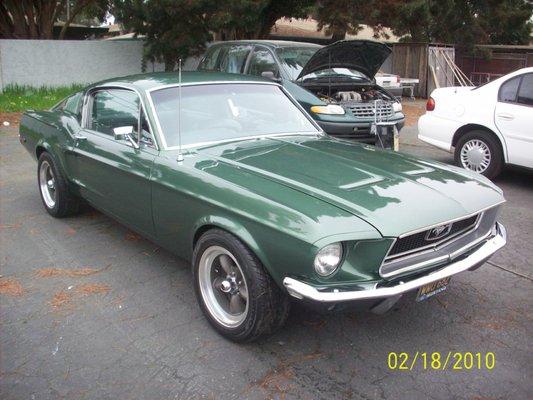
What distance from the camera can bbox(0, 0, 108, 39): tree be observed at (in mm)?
16156

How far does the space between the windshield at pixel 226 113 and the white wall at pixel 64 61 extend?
40.5 ft

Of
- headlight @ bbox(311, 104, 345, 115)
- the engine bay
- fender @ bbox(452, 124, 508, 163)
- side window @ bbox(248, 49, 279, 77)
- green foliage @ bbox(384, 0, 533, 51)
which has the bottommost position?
fender @ bbox(452, 124, 508, 163)

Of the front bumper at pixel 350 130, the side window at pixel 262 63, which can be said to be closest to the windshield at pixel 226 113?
the front bumper at pixel 350 130

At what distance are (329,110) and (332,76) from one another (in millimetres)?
1284

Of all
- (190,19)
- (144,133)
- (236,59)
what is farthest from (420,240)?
(190,19)

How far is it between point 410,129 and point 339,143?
312 inches

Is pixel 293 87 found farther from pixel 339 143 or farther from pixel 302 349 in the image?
pixel 302 349

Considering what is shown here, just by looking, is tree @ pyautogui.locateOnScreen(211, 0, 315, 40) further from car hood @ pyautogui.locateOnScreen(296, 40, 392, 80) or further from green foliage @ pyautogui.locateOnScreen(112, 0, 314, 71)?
car hood @ pyautogui.locateOnScreen(296, 40, 392, 80)

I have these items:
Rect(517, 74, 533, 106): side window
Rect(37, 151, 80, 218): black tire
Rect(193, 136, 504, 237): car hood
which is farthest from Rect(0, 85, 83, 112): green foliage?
Rect(193, 136, 504, 237): car hood

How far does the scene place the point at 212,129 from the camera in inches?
160

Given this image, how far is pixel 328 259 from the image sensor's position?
8.98 feet

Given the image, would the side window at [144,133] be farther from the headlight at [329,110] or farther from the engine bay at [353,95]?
the engine bay at [353,95]

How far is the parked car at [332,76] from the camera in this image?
7191 millimetres
